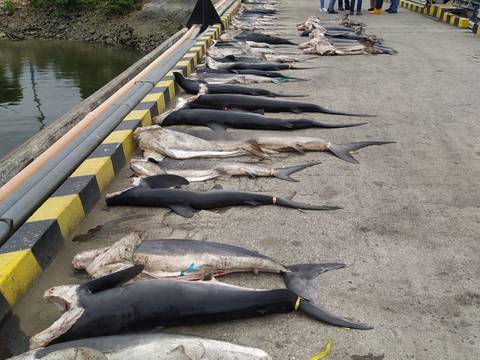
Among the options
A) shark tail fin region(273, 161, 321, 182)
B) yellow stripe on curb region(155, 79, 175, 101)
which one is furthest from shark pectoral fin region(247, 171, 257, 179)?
yellow stripe on curb region(155, 79, 175, 101)

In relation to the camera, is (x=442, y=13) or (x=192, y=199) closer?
(x=192, y=199)

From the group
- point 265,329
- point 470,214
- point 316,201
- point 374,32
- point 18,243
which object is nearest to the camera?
point 265,329

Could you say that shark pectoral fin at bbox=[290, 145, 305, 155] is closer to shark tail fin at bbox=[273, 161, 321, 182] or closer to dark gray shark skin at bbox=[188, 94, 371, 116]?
shark tail fin at bbox=[273, 161, 321, 182]

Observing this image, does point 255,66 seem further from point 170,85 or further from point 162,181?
point 162,181

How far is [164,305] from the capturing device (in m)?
2.56

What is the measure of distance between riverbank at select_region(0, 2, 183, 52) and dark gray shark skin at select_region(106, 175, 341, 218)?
78.6 ft

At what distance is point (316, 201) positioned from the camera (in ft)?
13.4

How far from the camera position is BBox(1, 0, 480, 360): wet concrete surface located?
261cm

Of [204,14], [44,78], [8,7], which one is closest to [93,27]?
[8,7]

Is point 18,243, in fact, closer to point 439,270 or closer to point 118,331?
point 118,331

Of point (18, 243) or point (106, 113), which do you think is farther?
point (106, 113)

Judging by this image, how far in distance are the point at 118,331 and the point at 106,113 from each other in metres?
3.90

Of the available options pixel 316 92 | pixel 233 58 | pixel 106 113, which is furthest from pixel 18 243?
pixel 233 58

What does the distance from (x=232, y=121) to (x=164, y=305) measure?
3.35 m
